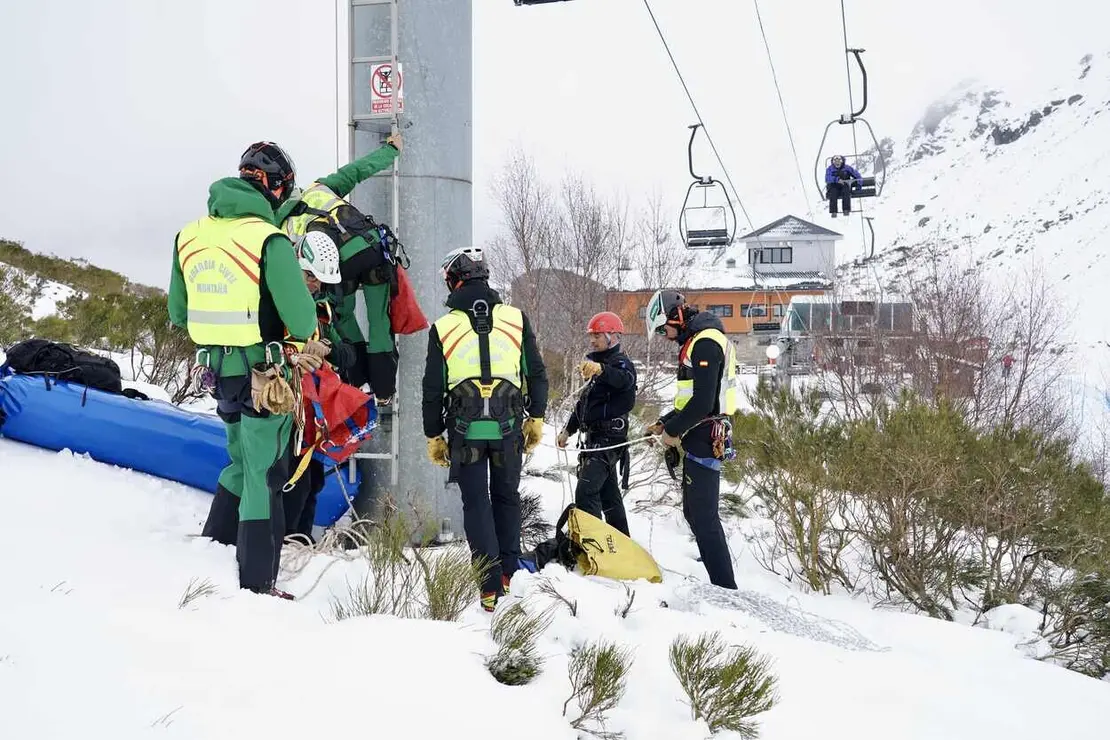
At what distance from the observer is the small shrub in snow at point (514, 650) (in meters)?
2.92

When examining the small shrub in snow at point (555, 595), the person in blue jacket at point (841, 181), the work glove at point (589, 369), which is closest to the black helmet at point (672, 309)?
the work glove at point (589, 369)

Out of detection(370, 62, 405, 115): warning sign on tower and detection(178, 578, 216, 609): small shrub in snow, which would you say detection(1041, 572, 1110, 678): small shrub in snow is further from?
detection(370, 62, 405, 115): warning sign on tower

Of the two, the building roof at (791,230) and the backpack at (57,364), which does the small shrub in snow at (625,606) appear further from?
the building roof at (791,230)

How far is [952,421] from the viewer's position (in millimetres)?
6680

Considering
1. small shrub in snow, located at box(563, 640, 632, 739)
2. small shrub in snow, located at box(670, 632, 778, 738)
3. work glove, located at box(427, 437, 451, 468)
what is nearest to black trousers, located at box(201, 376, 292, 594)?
work glove, located at box(427, 437, 451, 468)

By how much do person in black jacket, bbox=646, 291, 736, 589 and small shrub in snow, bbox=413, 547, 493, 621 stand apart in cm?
203

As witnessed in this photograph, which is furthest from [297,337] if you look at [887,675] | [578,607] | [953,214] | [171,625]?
[953,214]

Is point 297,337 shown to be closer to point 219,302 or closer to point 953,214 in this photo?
point 219,302

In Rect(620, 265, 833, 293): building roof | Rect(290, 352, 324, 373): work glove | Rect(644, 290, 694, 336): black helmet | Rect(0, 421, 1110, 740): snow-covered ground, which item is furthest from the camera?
Rect(620, 265, 833, 293): building roof

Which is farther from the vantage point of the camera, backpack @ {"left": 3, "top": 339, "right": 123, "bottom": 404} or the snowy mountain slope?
the snowy mountain slope

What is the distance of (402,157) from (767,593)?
12.9 feet

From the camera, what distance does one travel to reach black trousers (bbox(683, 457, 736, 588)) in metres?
5.08

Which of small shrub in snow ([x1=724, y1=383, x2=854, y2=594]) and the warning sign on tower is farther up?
the warning sign on tower

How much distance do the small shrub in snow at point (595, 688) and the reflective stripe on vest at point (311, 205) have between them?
102 inches
